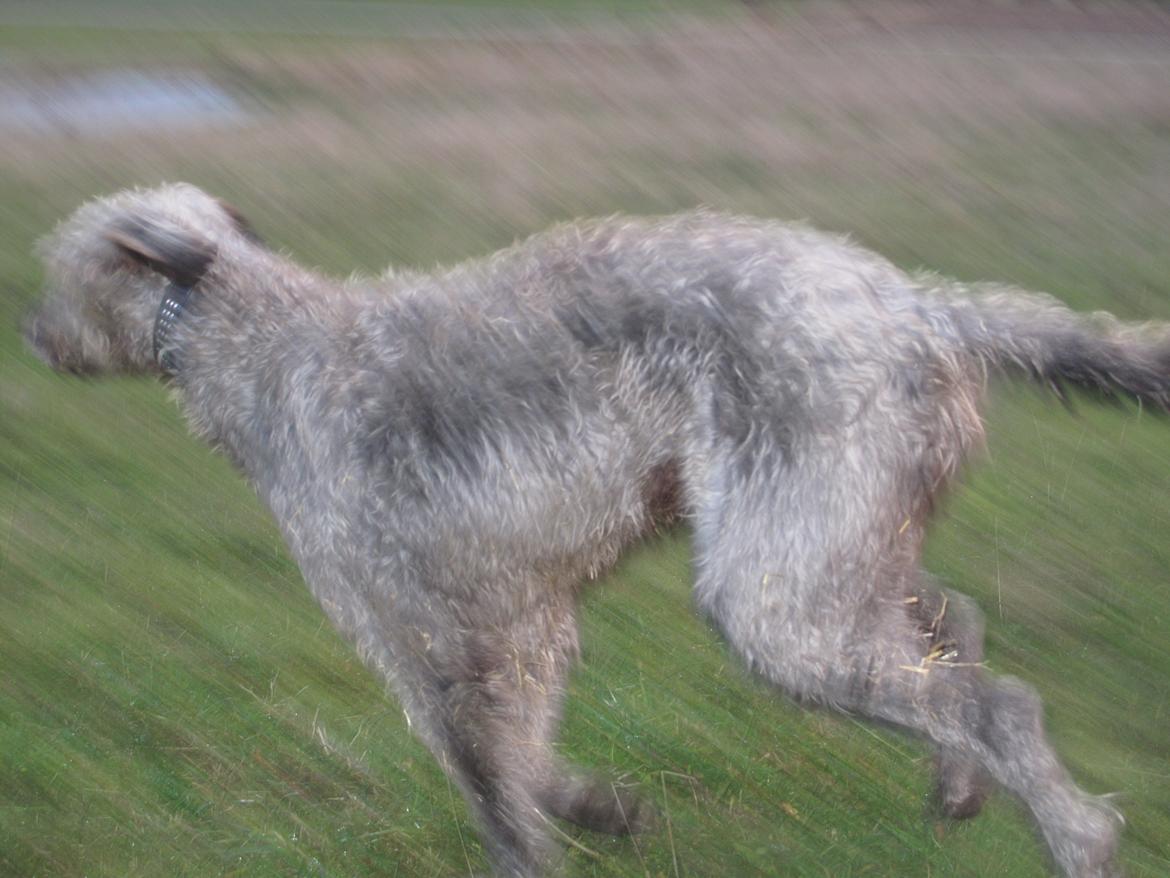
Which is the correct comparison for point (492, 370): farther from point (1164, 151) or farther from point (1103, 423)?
point (1164, 151)

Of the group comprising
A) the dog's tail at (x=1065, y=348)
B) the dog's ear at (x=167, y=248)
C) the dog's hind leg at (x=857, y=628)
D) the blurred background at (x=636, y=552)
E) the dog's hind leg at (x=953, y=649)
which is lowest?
the blurred background at (x=636, y=552)

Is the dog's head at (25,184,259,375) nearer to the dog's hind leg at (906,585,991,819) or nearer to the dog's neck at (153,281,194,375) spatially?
the dog's neck at (153,281,194,375)

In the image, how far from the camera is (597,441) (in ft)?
12.5

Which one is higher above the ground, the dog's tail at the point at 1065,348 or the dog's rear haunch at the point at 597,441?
the dog's tail at the point at 1065,348

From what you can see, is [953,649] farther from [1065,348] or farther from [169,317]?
[169,317]

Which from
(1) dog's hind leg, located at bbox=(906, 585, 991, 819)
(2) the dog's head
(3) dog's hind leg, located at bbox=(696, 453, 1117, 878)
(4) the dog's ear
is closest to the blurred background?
(1) dog's hind leg, located at bbox=(906, 585, 991, 819)

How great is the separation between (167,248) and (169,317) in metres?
0.20

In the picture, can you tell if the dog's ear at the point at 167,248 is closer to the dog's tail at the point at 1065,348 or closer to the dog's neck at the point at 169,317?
the dog's neck at the point at 169,317

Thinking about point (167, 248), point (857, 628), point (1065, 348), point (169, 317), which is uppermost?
point (1065, 348)

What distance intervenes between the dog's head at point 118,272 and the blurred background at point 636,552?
1163mm

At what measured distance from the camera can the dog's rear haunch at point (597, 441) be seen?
3600mm

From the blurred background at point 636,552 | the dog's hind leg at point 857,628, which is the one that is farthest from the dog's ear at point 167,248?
the dog's hind leg at point 857,628

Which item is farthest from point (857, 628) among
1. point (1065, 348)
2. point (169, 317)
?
point (169, 317)

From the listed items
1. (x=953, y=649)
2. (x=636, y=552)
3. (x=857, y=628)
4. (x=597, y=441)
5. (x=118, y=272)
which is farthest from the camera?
(x=118, y=272)
